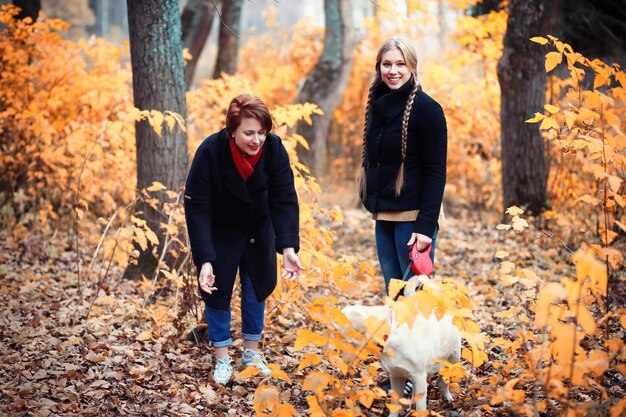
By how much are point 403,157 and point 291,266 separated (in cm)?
89

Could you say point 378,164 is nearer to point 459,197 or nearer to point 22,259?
point 22,259

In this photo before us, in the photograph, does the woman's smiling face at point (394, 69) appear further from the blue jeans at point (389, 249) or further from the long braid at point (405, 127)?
the blue jeans at point (389, 249)

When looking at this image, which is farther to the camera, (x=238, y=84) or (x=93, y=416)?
(x=238, y=84)

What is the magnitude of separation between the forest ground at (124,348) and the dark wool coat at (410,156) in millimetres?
691

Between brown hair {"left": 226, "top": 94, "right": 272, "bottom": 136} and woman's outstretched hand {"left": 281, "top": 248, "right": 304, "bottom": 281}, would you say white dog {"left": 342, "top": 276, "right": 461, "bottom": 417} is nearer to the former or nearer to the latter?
Result: woman's outstretched hand {"left": 281, "top": 248, "right": 304, "bottom": 281}

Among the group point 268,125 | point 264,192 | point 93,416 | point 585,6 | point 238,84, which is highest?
point 585,6

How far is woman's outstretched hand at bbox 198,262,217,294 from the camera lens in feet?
10.5

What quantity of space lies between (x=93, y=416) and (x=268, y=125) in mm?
1745

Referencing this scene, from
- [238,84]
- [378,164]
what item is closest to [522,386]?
[378,164]

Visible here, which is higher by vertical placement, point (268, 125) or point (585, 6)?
point (585, 6)

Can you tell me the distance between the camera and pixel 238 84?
6781mm


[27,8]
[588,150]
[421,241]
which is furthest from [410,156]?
[27,8]

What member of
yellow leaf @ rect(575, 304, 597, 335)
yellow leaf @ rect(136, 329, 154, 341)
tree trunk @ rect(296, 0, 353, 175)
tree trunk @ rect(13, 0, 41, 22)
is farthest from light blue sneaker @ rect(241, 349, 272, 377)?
tree trunk @ rect(13, 0, 41, 22)

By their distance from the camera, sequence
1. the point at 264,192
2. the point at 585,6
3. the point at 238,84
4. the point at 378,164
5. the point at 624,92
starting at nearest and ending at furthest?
the point at 624,92 < the point at 378,164 < the point at 264,192 < the point at 238,84 < the point at 585,6
